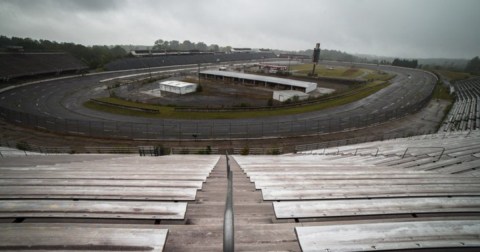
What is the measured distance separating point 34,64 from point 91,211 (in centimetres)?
8327

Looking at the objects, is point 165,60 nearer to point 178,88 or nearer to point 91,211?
point 178,88

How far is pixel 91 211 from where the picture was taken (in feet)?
13.6

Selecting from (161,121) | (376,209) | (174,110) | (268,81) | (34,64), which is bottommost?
(161,121)

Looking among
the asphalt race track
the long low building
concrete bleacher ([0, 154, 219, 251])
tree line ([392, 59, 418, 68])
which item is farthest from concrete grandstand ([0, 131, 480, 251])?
tree line ([392, 59, 418, 68])

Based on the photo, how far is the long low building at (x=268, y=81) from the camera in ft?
164

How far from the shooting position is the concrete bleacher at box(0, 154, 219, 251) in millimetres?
3262

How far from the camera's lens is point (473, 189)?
5.58 m

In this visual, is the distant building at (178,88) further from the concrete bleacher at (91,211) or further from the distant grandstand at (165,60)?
the distant grandstand at (165,60)

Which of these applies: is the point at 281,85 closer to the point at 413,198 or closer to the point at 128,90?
the point at 128,90

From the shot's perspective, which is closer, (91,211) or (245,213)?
(91,211)

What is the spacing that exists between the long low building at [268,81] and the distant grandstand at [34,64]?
139ft

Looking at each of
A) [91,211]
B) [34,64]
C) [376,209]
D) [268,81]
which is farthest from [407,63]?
[34,64]

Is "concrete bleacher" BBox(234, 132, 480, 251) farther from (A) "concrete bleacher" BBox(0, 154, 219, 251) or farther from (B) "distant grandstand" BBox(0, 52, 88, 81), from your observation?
(B) "distant grandstand" BBox(0, 52, 88, 81)

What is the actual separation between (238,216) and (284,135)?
2315 centimetres
